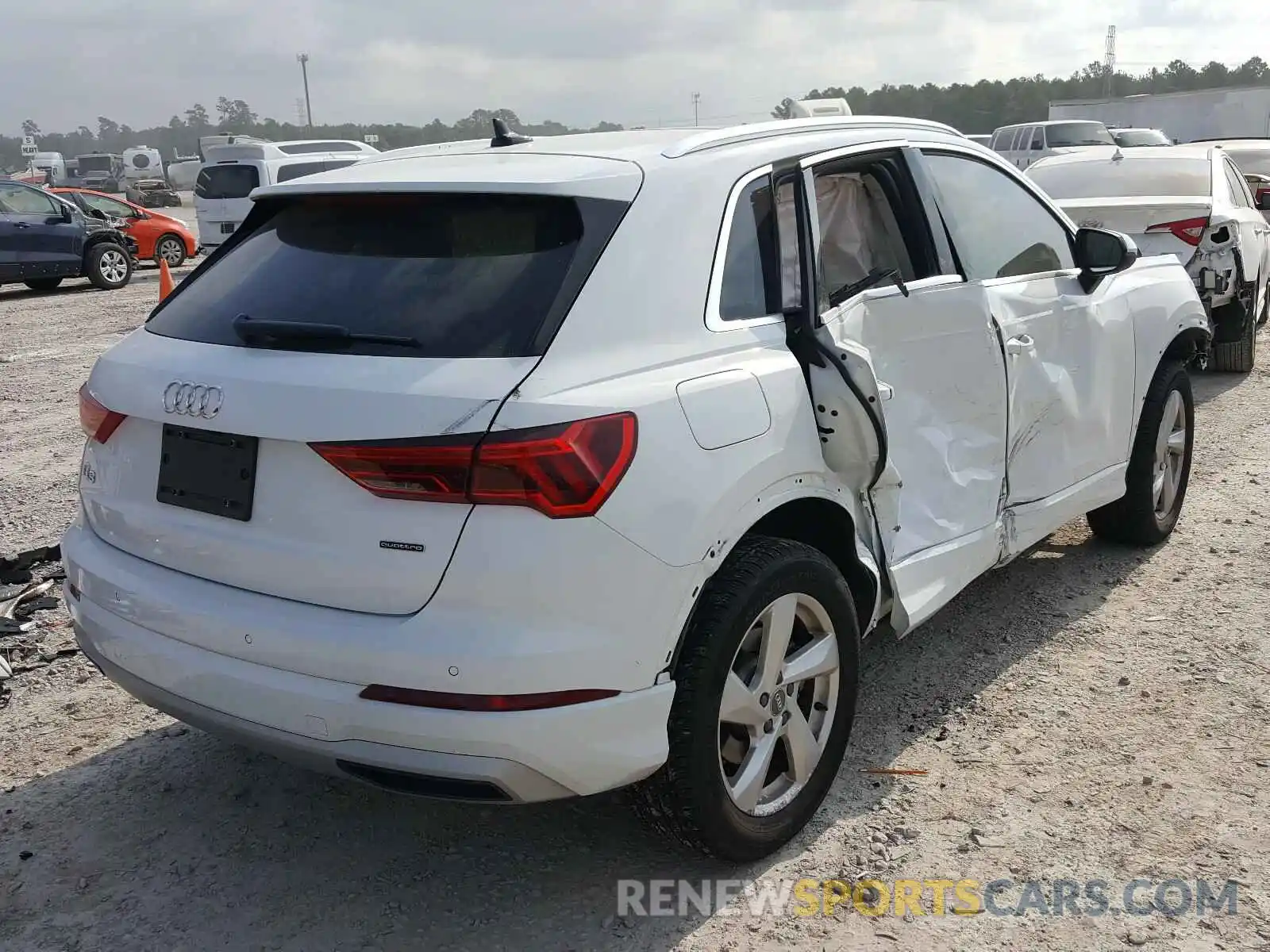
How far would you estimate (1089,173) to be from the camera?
916cm

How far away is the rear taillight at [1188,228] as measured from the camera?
8172 mm

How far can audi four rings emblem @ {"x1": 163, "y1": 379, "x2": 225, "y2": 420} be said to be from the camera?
2.66 metres

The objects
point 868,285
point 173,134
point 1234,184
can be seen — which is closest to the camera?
point 868,285

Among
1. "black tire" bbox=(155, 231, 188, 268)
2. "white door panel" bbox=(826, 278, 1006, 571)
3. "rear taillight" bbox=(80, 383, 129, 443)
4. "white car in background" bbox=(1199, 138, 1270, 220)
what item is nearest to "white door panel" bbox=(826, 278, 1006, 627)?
"white door panel" bbox=(826, 278, 1006, 571)

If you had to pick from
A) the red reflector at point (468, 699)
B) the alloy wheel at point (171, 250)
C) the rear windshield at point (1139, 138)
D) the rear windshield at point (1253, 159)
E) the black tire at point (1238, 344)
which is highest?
the rear windshield at point (1139, 138)

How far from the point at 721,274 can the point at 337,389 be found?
1020 mm

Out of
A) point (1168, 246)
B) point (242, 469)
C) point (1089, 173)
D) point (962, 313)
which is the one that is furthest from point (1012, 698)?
point (1089, 173)

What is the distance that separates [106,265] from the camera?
1822 centimetres

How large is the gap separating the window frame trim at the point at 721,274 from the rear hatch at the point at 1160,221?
582 cm

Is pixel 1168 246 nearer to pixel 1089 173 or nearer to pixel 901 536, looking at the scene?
pixel 1089 173

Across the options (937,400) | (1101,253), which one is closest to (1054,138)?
(1101,253)

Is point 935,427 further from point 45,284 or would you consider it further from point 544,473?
point 45,284

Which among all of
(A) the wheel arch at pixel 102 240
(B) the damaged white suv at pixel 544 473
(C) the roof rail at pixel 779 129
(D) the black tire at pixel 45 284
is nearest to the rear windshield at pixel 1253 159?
(C) the roof rail at pixel 779 129

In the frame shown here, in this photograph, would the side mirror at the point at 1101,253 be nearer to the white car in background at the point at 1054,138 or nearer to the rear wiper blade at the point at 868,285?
the rear wiper blade at the point at 868,285
